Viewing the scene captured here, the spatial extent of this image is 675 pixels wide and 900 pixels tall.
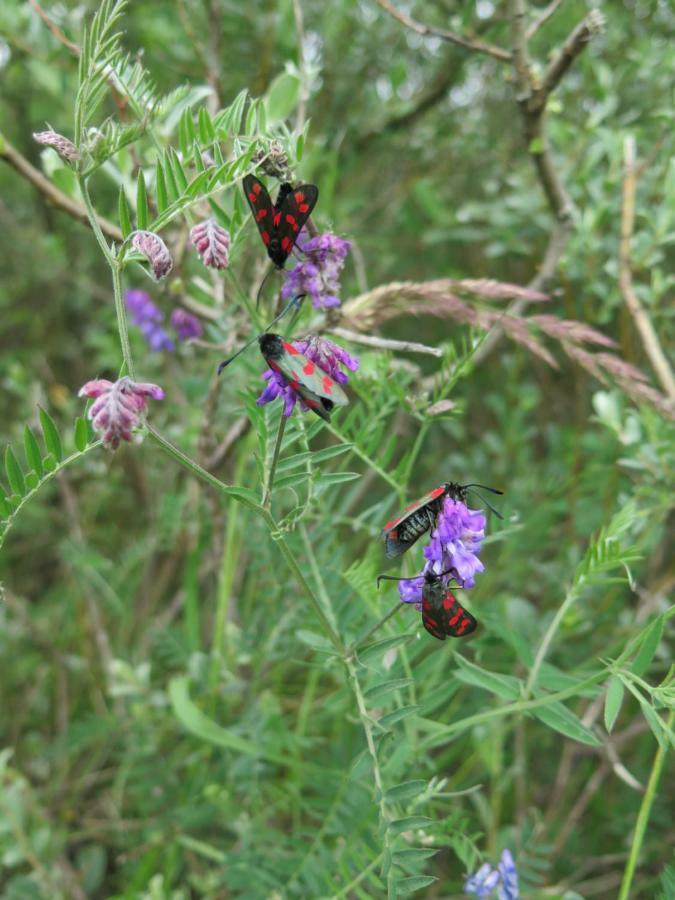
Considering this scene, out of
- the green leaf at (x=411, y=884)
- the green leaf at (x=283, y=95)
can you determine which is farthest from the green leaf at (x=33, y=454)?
the green leaf at (x=283, y=95)

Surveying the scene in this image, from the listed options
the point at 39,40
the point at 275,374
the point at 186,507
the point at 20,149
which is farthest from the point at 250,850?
the point at 20,149

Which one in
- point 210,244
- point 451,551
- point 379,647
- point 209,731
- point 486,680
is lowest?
point 209,731

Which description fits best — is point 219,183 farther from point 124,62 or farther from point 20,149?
point 20,149

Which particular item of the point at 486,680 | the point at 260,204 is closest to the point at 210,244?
the point at 260,204

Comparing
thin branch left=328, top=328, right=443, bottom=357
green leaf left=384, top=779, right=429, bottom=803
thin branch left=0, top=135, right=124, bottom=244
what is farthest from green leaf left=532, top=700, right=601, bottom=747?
thin branch left=0, top=135, right=124, bottom=244

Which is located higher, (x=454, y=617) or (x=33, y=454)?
(x=33, y=454)

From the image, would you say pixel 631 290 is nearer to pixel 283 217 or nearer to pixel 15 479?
pixel 283 217
